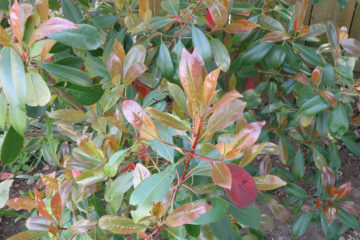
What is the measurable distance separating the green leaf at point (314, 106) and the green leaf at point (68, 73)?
0.72m

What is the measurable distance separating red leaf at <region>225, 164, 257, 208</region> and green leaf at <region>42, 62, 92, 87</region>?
0.41m

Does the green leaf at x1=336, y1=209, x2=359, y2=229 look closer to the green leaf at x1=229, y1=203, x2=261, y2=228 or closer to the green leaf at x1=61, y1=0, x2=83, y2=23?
the green leaf at x1=229, y1=203, x2=261, y2=228

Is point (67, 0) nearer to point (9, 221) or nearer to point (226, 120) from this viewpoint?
point (226, 120)

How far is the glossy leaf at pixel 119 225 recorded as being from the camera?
0.67 metres

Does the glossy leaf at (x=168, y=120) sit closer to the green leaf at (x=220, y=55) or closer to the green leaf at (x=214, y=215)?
the green leaf at (x=214, y=215)

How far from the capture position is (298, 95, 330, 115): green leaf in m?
1.11

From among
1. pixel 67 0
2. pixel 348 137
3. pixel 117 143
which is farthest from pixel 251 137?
pixel 348 137

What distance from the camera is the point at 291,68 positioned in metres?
1.33

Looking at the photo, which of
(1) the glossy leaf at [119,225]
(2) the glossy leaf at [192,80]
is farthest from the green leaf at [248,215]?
(2) the glossy leaf at [192,80]

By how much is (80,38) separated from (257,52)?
643 mm

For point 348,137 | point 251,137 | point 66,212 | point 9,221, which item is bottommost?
point 9,221

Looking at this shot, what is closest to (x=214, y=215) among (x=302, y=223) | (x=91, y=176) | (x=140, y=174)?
(x=140, y=174)

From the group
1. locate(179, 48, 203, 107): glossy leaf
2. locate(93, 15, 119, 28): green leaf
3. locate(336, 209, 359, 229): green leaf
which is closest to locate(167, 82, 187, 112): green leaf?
locate(179, 48, 203, 107): glossy leaf

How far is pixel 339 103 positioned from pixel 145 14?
72cm
